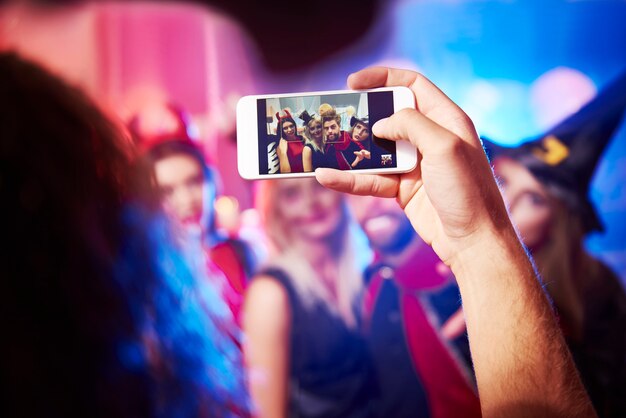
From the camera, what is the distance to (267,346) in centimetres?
138

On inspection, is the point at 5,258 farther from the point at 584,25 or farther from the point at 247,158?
the point at 584,25

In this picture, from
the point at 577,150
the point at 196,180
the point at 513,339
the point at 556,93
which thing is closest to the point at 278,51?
the point at 196,180

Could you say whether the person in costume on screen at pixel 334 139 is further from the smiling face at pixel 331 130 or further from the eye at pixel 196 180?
the eye at pixel 196 180

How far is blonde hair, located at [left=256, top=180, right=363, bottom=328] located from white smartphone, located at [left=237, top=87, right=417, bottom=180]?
2.13ft

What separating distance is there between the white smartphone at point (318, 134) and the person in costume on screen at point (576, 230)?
2.77ft

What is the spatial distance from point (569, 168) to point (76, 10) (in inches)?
61.0

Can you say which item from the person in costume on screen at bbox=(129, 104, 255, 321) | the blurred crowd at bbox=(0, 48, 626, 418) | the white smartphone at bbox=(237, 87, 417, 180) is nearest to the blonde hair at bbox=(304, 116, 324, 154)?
the white smartphone at bbox=(237, 87, 417, 180)

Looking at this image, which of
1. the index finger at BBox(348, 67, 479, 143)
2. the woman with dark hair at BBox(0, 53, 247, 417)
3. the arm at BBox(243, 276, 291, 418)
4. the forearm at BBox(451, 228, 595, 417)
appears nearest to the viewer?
the woman with dark hair at BBox(0, 53, 247, 417)

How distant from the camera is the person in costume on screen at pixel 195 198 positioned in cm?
138

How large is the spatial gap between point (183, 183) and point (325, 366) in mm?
678

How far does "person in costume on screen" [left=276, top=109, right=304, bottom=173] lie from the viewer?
0.73 m

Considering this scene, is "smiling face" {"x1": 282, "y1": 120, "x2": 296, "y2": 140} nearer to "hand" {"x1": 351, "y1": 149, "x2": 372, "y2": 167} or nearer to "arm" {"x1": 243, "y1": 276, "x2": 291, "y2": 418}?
"hand" {"x1": 351, "y1": 149, "x2": 372, "y2": 167}

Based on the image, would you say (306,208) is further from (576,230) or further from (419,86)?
(576,230)

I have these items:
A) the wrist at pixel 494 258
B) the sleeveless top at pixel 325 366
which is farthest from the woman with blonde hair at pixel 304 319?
the wrist at pixel 494 258
